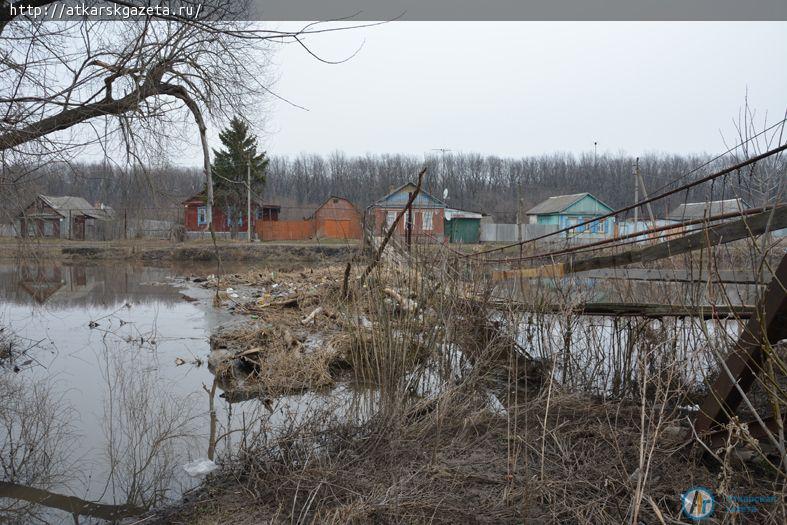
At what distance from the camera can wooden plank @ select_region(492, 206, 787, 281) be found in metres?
3.51

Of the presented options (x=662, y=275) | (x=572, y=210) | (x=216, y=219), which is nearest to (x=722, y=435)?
(x=662, y=275)

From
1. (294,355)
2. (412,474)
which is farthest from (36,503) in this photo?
(294,355)

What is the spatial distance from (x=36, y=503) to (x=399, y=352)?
3.19 metres

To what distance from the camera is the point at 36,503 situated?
438cm

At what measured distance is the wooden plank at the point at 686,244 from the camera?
3507 millimetres

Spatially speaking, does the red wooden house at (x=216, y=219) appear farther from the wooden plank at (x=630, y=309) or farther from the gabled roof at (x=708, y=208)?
the wooden plank at (x=630, y=309)

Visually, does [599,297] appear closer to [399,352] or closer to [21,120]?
[399,352]

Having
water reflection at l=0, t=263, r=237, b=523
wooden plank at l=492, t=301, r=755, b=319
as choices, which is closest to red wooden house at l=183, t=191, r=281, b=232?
water reflection at l=0, t=263, r=237, b=523

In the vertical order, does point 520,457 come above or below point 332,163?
below

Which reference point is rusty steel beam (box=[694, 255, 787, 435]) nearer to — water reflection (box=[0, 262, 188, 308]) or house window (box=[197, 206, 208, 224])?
water reflection (box=[0, 262, 188, 308])

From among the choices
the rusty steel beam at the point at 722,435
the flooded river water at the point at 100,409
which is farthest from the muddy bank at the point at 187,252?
the rusty steel beam at the point at 722,435

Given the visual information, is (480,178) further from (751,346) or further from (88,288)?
(751,346)

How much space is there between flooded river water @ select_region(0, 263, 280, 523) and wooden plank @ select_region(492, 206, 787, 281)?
12.2 feet

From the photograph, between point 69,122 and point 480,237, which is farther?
point 480,237
